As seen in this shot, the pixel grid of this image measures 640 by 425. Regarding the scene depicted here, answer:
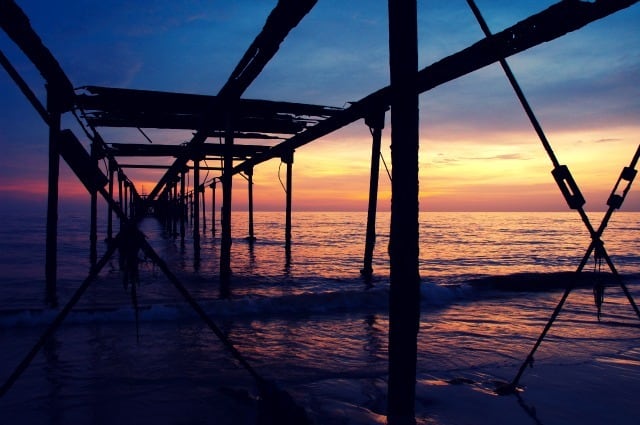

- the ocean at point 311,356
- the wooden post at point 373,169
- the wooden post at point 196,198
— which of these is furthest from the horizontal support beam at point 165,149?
the wooden post at point 373,169

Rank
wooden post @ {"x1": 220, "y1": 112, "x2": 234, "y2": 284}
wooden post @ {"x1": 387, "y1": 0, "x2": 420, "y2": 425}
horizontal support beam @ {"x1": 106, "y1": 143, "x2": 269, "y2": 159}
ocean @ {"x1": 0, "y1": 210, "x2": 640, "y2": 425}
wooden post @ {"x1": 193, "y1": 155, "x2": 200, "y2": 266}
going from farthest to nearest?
wooden post @ {"x1": 193, "y1": 155, "x2": 200, "y2": 266} → horizontal support beam @ {"x1": 106, "y1": 143, "x2": 269, "y2": 159} → wooden post @ {"x1": 220, "y1": 112, "x2": 234, "y2": 284} → ocean @ {"x1": 0, "y1": 210, "x2": 640, "y2": 425} → wooden post @ {"x1": 387, "y1": 0, "x2": 420, "y2": 425}

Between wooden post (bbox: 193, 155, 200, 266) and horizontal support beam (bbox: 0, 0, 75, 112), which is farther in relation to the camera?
wooden post (bbox: 193, 155, 200, 266)

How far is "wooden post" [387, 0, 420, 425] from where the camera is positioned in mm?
3359

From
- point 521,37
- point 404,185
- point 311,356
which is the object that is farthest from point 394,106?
point 311,356

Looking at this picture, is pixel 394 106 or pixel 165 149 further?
pixel 165 149

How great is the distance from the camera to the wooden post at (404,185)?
336 cm

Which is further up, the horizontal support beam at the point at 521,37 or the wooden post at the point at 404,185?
the horizontal support beam at the point at 521,37

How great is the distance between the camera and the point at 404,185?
11.0ft

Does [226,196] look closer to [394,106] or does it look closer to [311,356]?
[311,356]

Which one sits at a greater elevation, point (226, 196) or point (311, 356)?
point (226, 196)

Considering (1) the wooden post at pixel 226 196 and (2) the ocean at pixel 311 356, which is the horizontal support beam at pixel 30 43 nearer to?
(2) the ocean at pixel 311 356

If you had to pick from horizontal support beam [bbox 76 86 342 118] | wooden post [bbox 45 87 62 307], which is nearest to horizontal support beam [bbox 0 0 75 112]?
wooden post [bbox 45 87 62 307]

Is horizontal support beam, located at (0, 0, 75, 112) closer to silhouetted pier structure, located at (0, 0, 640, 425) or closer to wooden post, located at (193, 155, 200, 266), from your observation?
silhouetted pier structure, located at (0, 0, 640, 425)

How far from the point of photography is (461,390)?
5.15 meters
